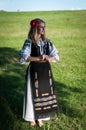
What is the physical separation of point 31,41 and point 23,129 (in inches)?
73.7

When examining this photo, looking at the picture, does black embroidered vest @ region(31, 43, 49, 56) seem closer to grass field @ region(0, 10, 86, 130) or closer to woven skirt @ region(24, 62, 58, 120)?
woven skirt @ region(24, 62, 58, 120)

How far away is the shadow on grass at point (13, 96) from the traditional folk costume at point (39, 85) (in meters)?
0.61

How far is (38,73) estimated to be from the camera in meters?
5.69

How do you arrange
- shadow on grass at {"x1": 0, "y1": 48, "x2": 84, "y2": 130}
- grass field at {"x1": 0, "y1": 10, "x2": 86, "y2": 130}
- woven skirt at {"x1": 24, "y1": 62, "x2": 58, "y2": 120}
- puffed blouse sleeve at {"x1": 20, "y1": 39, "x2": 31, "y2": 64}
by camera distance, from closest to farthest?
puffed blouse sleeve at {"x1": 20, "y1": 39, "x2": 31, "y2": 64}
woven skirt at {"x1": 24, "y1": 62, "x2": 58, "y2": 120}
grass field at {"x1": 0, "y1": 10, "x2": 86, "y2": 130}
shadow on grass at {"x1": 0, "y1": 48, "x2": 84, "y2": 130}

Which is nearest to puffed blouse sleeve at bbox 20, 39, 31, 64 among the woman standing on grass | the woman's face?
the woman standing on grass

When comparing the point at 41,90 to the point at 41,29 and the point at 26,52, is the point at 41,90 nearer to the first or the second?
the point at 26,52

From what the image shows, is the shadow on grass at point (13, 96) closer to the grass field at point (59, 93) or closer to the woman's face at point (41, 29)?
the grass field at point (59, 93)

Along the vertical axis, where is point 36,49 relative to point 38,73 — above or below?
above

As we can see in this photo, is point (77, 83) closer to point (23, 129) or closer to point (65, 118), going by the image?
point (65, 118)

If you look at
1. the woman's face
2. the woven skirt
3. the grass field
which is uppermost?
the woman's face

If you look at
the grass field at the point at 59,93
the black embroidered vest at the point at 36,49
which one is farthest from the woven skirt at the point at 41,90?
the grass field at the point at 59,93

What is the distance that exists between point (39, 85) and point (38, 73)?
0.83 feet

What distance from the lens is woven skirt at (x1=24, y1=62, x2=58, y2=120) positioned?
568cm

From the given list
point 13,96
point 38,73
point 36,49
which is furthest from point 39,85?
point 13,96
